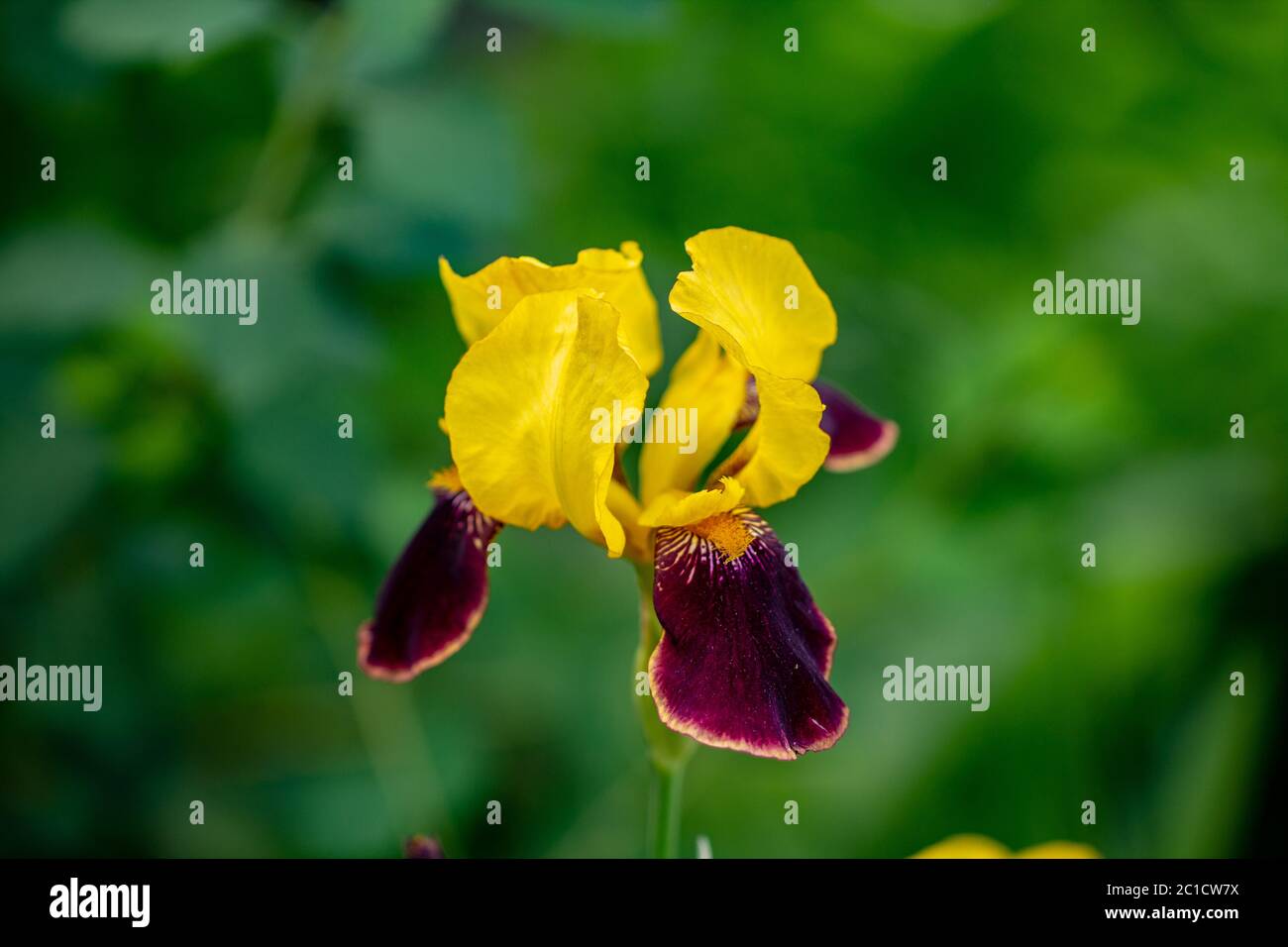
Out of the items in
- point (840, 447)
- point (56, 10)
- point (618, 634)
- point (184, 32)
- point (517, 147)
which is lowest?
point (618, 634)

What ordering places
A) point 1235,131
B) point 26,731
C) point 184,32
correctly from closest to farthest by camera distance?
point 184,32 < point 26,731 < point 1235,131

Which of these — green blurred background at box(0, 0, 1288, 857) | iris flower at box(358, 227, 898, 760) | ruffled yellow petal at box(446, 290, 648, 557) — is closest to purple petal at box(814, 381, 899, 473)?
iris flower at box(358, 227, 898, 760)

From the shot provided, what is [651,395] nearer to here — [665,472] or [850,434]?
[850,434]

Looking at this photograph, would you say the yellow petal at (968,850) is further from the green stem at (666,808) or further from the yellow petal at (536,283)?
the yellow petal at (536,283)

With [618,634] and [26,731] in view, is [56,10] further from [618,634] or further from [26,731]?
[618,634]

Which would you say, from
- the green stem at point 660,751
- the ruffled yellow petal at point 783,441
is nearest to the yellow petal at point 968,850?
the green stem at point 660,751
